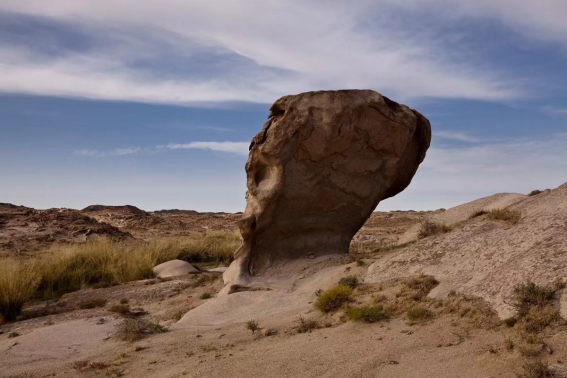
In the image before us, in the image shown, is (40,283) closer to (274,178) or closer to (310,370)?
(274,178)

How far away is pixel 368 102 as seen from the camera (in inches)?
373

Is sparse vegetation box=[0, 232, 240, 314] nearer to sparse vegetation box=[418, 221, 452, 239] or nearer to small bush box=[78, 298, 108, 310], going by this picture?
small bush box=[78, 298, 108, 310]

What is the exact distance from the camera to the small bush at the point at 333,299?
22.4ft

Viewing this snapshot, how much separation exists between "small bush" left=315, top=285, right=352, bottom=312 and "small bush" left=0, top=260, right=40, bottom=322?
20.7 ft

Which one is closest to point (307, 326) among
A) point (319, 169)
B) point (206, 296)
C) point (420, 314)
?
point (420, 314)

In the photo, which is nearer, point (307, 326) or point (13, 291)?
point (307, 326)

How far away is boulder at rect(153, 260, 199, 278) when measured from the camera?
13.4m

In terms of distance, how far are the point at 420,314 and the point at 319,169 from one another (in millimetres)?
4533

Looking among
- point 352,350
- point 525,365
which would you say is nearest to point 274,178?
point 352,350

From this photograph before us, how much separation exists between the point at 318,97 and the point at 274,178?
166cm

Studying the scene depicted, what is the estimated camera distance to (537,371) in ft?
13.5

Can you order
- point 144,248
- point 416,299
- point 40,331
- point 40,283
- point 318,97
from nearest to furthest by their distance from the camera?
point 416,299
point 40,331
point 318,97
point 40,283
point 144,248

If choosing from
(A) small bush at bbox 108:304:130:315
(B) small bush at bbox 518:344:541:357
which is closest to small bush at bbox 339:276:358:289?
(B) small bush at bbox 518:344:541:357

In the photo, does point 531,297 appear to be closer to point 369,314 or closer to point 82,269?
point 369,314
